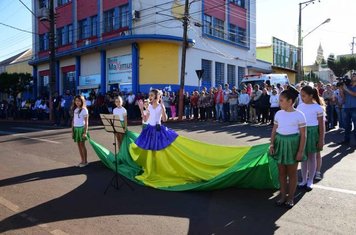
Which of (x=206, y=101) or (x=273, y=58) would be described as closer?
(x=206, y=101)

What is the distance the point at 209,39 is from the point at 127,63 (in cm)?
727

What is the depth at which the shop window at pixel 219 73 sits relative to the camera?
32.0m

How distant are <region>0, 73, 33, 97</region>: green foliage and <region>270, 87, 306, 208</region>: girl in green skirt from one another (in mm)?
31262

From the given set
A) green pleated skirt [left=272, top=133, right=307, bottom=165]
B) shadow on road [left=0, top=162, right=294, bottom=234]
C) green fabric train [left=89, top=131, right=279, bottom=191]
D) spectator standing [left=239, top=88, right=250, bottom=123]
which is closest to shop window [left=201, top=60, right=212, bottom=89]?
spectator standing [left=239, top=88, right=250, bottom=123]

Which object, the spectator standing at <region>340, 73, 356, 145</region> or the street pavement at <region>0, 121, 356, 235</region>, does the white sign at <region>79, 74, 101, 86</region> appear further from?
the spectator standing at <region>340, 73, 356, 145</region>

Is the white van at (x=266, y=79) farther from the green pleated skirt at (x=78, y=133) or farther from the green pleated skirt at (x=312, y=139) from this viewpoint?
the green pleated skirt at (x=312, y=139)

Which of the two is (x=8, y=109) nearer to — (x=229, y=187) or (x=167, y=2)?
(x=167, y=2)

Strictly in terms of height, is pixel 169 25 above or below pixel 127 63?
above

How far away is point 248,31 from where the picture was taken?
120 ft

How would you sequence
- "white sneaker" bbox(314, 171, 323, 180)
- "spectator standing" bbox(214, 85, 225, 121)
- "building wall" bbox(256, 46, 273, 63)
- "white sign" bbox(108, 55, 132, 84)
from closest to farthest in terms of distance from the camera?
"white sneaker" bbox(314, 171, 323, 180), "spectator standing" bbox(214, 85, 225, 121), "white sign" bbox(108, 55, 132, 84), "building wall" bbox(256, 46, 273, 63)

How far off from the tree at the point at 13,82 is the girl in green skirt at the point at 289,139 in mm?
31262

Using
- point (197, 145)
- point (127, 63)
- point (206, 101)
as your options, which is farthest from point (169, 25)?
point (197, 145)

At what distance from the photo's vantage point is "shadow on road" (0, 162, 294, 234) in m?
5.17

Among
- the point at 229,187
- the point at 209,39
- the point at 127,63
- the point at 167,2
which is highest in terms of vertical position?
the point at 167,2
